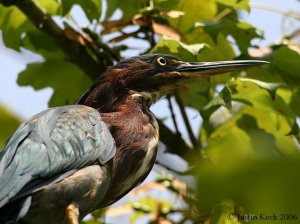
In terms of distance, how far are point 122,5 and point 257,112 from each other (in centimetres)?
84

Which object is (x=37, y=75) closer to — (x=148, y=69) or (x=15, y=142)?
(x=148, y=69)

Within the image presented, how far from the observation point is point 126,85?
2.83m

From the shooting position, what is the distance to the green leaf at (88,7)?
2.89 m

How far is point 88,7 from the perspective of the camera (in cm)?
294

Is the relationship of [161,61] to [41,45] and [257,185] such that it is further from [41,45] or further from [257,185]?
[257,185]

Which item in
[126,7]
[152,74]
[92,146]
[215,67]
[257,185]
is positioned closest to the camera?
[257,185]

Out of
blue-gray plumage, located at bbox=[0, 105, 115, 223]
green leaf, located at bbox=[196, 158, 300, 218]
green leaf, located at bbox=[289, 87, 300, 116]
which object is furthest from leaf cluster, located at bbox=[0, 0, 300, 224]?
green leaf, located at bbox=[196, 158, 300, 218]

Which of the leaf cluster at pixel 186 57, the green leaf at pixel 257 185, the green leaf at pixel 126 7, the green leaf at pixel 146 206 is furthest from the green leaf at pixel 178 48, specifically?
the green leaf at pixel 257 185

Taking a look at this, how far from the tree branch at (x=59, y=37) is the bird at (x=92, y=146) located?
16.1 inches

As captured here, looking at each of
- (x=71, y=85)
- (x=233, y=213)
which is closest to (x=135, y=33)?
(x=71, y=85)

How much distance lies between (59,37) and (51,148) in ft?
3.63

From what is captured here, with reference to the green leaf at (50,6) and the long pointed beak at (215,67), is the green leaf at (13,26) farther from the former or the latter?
the long pointed beak at (215,67)

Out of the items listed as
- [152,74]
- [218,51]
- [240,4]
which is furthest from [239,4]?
[152,74]

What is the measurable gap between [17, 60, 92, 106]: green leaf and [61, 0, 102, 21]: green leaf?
1.36 feet
